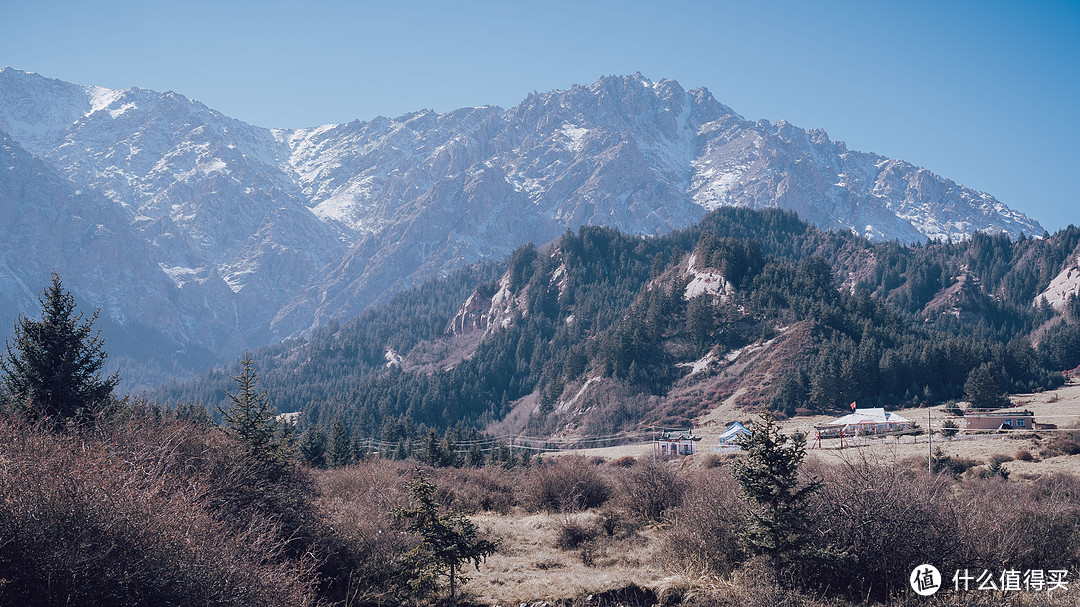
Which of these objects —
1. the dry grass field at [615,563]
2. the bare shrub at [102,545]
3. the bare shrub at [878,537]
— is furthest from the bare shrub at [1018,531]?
the bare shrub at [102,545]

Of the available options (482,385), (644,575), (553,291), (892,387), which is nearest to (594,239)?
(553,291)

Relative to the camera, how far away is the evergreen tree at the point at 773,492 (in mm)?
→ 13508

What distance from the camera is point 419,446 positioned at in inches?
2931

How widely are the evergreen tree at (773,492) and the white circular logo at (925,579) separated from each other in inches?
112

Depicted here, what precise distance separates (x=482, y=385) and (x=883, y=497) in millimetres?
127443

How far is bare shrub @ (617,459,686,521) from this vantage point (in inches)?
1011

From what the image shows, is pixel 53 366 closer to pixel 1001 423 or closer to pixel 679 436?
pixel 679 436

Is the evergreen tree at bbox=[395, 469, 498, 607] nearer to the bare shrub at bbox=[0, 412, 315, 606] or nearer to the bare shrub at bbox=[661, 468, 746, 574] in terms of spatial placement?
the bare shrub at bbox=[0, 412, 315, 606]

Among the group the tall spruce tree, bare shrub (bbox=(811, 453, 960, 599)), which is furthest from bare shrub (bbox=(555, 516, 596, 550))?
the tall spruce tree

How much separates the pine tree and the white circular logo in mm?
16614

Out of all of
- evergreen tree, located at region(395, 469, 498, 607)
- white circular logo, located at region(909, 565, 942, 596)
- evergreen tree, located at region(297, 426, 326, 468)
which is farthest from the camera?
evergreen tree, located at region(297, 426, 326, 468)

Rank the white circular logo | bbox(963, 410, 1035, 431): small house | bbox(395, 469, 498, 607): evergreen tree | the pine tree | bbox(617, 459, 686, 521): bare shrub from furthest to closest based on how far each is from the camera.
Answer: bbox(963, 410, 1035, 431): small house, bbox(617, 459, 686, 521): bare shrub, the pine tree, bbox(395, 469, 498, 607): evergreen tree, the white circular logo

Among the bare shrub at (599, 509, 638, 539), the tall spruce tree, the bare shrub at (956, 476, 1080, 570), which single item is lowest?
the bare shrub at (599, 509, 638, 539)

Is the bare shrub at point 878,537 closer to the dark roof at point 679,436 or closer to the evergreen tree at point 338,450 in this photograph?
the evergreen tree at point 338,450
